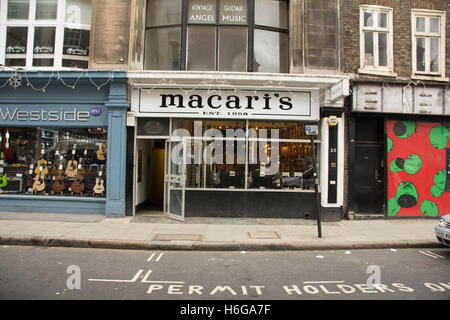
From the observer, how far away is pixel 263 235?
7.83 meters

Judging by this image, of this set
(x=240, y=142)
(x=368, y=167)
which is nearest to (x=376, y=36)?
(x=368, y=167)

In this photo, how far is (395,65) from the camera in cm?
1045

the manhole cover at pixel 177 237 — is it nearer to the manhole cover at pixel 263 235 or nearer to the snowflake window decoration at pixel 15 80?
the manhole cover at pixel 263 235

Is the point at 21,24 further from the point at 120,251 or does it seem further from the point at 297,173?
the point at 297,173

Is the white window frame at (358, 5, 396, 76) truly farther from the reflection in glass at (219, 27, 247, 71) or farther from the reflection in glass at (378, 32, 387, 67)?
the reflection in glass at (219, 27, 247, 71)

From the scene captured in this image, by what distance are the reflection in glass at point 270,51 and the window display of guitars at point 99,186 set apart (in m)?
6.44

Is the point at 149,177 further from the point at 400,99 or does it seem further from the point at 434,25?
the point at 434,25

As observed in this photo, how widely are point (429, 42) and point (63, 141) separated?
44.4 ft

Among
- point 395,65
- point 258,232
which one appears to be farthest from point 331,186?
point 395,65

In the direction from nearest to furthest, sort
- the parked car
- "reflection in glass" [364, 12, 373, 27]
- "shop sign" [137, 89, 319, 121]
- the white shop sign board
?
the parked car
"shop sign" [137, 89, 319, 121]
the white shop sign board
"reflection in glass" [364, 12, 373, 27]

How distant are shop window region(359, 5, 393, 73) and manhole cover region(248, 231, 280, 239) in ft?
22.5

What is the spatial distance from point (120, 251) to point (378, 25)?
11.1 metres

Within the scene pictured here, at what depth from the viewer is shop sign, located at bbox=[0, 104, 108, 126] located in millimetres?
9961

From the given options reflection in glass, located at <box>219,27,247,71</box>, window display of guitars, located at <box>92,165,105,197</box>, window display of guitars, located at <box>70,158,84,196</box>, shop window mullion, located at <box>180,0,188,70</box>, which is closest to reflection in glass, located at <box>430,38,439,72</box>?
reflection in glass, located at <box>219,27,247,71</box>
